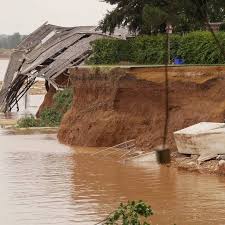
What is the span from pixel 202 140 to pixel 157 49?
437 inches

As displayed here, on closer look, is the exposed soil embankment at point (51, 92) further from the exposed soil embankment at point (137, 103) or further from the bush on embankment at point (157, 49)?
the exposed soil embankment at point (137, 103)

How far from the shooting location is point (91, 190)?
15.8 m

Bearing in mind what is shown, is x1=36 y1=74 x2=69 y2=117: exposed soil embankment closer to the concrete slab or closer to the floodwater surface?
the floodwater surface

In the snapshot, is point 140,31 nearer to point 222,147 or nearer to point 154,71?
point 154,71

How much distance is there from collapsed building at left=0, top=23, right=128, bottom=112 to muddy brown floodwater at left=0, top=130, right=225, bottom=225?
14642mm

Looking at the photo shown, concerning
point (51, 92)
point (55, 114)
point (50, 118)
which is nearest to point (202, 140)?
point (50, 118)

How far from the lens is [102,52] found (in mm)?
32719

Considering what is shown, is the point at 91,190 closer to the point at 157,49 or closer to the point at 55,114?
the point at 157,49

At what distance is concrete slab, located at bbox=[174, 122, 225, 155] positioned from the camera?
58.6 feet

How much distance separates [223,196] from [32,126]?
60.9 feet

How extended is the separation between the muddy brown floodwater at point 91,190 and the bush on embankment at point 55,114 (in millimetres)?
10171

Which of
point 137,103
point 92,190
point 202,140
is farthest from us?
point 137,103

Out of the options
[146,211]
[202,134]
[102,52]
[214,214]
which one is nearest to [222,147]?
[202,134]

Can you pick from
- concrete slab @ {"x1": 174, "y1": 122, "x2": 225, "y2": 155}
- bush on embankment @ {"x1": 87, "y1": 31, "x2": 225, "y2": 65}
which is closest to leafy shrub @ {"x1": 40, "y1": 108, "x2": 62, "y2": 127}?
bush on embankment @ {"x1": 87, "y1": 31, "x2": 225, "y2": 65}
